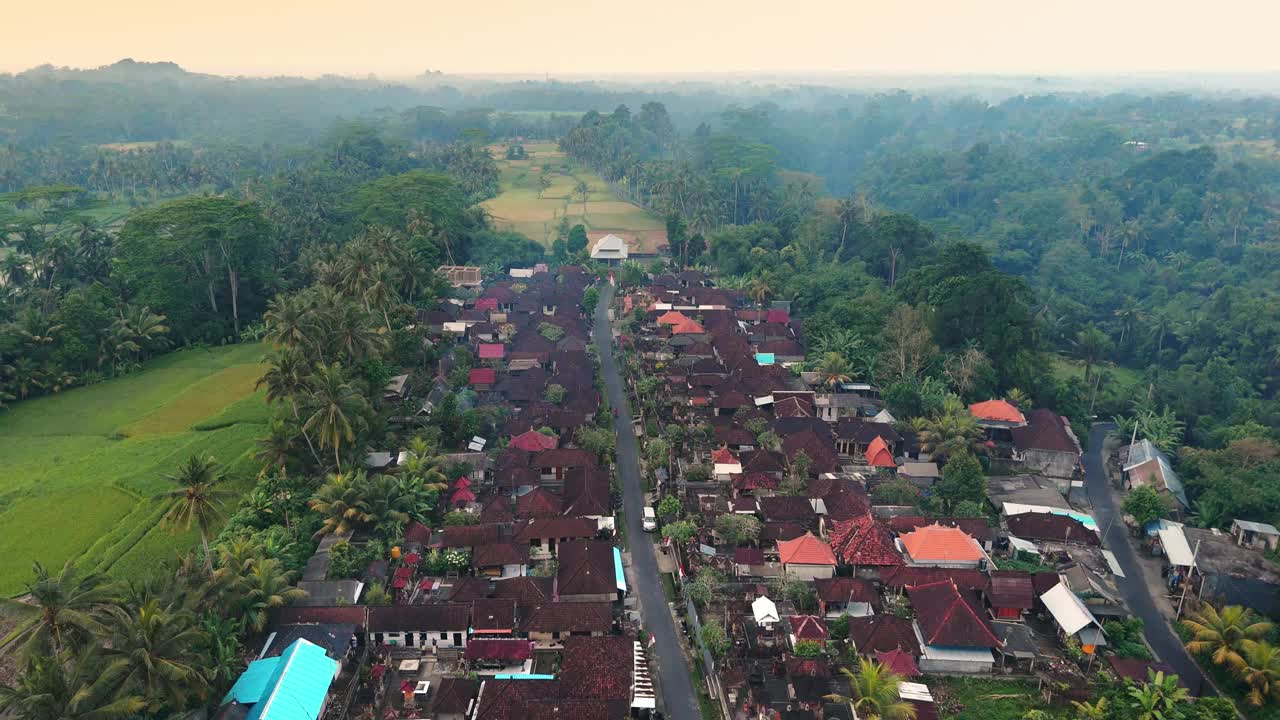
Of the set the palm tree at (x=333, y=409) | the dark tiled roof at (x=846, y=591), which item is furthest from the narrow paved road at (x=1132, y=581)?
the palm tree at (x=333, y=409)

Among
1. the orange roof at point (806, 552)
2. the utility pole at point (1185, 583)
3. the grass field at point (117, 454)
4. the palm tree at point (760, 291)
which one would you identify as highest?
the palm tree at point (760, 291)

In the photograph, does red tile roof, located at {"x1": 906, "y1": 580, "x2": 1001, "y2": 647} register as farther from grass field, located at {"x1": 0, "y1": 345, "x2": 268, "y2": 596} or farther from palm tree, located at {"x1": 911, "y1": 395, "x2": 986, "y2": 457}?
grass field, located at {"x1": 0, "y1": 345, "x2": 268, "y2": 596}

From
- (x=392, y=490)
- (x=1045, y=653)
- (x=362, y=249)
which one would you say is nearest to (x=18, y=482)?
(x=392, y=490)

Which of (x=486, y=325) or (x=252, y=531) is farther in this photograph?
(x=486, y=325)

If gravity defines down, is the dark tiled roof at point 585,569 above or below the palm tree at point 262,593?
below

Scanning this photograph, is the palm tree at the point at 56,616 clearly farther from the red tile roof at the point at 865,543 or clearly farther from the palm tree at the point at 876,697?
the red tile roof at the point at 865,543

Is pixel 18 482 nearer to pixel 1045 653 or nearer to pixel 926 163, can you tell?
pixel 1045 653
